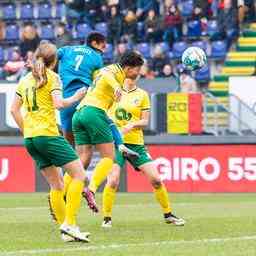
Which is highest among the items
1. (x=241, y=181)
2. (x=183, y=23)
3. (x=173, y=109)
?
(x=183, y=23)

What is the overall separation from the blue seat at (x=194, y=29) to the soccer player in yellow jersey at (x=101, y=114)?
14.1m

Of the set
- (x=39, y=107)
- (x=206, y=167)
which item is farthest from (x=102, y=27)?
(x=39, y=107)

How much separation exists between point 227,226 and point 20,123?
2.79 metres

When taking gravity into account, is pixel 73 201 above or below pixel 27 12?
below

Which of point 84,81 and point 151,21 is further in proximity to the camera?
point 151,21

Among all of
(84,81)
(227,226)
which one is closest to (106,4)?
(84,81)

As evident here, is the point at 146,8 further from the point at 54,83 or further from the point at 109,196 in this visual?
the point at 54,83

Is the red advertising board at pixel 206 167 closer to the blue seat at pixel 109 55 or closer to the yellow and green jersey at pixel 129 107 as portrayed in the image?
the blue seat at pixel 109 55

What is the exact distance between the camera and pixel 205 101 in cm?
2072

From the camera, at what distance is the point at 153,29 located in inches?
1055

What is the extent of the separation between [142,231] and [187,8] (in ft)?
52.8

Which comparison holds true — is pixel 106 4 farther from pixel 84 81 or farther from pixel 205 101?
pixel 84 81

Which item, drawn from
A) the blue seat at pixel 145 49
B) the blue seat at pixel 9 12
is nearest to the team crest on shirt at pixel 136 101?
the blue seat at pixel 145 49

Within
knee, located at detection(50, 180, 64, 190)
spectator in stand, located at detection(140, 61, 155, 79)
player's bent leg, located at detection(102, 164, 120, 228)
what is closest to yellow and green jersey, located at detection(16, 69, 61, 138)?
knee, located at detection(50, 180, 64, 190)
